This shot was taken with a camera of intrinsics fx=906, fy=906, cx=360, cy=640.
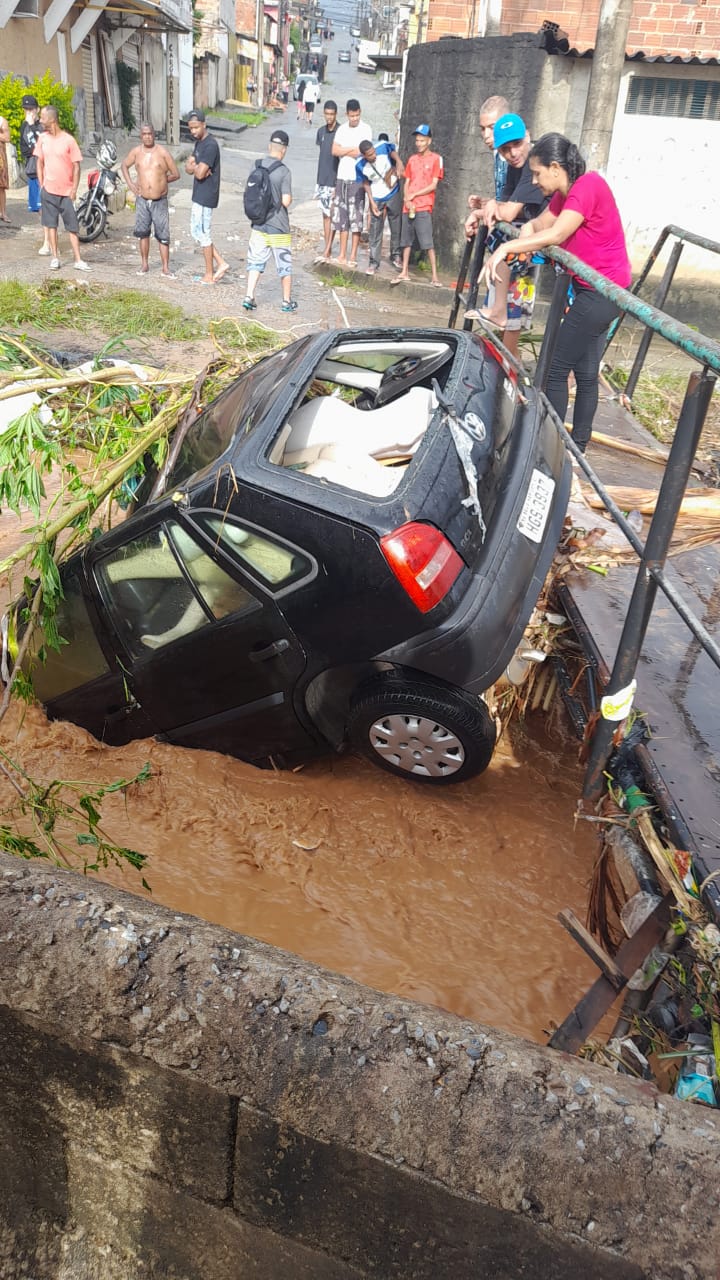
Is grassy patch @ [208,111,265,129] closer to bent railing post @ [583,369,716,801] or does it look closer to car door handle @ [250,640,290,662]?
car door handle @ [250,640,290,662]

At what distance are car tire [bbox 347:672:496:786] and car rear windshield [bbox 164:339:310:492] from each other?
126 cm

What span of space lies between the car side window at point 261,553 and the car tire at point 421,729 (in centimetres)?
56

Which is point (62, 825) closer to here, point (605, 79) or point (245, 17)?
point (605, 79)

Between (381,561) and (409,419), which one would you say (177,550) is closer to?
(381,561)

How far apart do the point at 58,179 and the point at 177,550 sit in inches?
440

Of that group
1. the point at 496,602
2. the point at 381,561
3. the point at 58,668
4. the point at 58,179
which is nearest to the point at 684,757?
the point at 496,602

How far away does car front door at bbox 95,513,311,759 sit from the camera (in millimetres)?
3748

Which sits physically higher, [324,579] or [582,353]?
[582,353]

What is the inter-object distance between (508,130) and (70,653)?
17.3ft

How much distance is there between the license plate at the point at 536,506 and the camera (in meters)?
3.95

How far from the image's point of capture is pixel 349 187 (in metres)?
14.3

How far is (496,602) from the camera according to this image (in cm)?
370

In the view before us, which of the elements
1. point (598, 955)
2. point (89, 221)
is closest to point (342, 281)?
point (89, 221)

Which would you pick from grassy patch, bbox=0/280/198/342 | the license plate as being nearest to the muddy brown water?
the license plate
